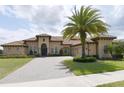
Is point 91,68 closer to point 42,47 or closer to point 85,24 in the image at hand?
point 85,24

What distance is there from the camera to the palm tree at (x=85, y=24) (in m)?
32.9

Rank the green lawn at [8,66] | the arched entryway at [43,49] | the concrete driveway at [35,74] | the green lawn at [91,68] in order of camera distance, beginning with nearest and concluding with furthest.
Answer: the concrete driveway at [35,74]
the green lawn at [91,68]
the green lawn at [8,66]
the arched entryway at [43,49]

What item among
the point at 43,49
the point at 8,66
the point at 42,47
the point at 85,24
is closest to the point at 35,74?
the point at 8,66

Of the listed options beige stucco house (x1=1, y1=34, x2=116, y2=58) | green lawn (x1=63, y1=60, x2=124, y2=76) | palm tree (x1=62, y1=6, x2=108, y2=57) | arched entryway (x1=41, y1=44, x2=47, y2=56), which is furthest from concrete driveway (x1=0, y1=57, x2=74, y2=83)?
arched entryway (x1=41, y1=44, x2=47, y2=56)

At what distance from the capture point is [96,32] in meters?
32.7

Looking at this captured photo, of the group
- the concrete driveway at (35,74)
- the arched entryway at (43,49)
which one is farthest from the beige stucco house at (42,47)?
the concrete driveway at (35,74)

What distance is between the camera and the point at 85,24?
1308 inches

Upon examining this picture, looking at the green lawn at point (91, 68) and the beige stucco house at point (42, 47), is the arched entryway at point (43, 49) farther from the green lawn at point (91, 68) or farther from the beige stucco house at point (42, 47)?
the green lawn at point (91, 68)

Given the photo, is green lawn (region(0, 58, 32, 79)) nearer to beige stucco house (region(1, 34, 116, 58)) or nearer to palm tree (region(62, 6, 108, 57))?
palm tree (region(62, 6, 108, 57))

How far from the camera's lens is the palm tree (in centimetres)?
3294

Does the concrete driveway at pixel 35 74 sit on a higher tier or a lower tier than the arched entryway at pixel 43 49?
lower
